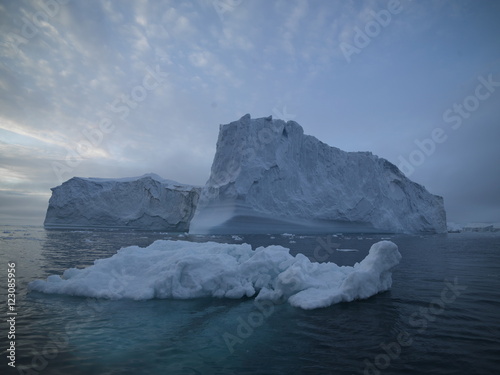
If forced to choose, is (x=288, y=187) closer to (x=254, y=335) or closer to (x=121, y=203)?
(x=254, y=335)

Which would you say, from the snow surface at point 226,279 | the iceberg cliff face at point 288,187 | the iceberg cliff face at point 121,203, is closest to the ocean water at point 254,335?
the snow surface at point 226,279

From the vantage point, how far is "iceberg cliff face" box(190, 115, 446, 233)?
3081 centimetres

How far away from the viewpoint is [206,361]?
407 centimetres

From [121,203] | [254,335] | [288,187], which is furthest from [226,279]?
[121,203]

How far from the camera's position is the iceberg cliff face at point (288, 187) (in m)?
30.8

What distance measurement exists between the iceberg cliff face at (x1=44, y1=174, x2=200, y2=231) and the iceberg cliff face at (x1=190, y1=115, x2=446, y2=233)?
50.6 feet

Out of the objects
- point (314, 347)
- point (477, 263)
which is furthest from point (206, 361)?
point (477, 263)

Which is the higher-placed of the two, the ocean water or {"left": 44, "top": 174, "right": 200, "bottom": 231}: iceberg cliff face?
{"left": 44, "top": 174, "right": 200, "bottom": 231}: iceberg cliff face

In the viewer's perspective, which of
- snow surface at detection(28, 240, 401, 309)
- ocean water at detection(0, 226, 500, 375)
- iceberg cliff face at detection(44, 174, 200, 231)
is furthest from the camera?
iceberg cliff face at detection(44, 174, 200, 231)

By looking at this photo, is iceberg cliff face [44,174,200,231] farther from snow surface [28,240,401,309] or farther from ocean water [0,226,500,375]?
ocean water [0,226,500,375]

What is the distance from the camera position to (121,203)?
160 ft

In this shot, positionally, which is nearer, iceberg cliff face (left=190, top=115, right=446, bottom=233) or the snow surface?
the snow surface

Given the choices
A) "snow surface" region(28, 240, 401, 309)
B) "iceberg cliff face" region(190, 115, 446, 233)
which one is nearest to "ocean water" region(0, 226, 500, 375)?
"snow surface" region(28, 240, 401, 309)

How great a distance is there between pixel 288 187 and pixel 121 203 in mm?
29897
